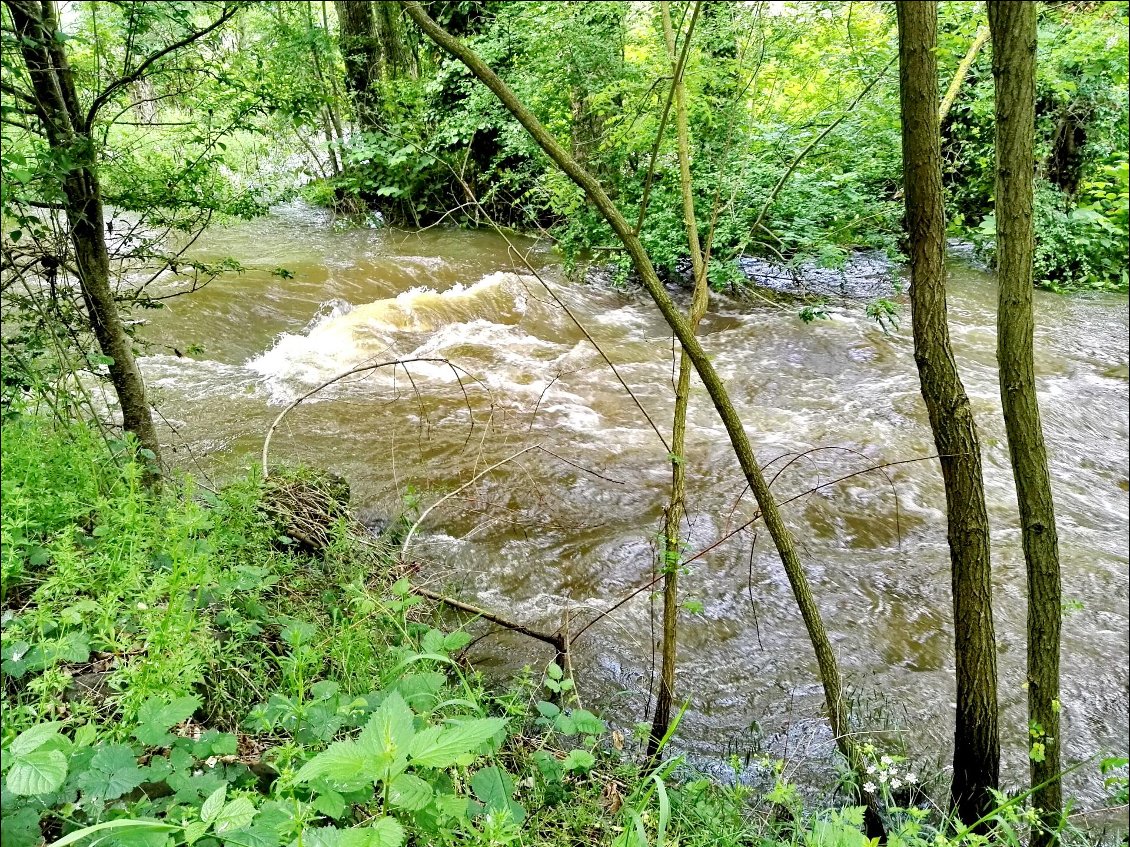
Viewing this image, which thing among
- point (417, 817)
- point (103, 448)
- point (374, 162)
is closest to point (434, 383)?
point (103, 448)

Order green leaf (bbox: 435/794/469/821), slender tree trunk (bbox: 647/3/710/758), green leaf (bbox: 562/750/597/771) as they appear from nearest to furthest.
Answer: green leaf (bbox: 435/794/469/821)
green leaf (bbox: 562/750/597/771)
slender tree trunk (bbox: 647/3/710/758)

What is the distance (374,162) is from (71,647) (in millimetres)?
10542

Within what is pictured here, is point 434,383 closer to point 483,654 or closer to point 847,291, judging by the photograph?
point 483,654

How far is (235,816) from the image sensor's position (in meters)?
1.25

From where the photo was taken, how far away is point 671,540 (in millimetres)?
2357

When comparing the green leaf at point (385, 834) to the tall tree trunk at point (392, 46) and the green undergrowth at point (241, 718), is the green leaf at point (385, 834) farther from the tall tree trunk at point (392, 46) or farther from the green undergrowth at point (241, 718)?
the tall tree trunk at point (392, 46)

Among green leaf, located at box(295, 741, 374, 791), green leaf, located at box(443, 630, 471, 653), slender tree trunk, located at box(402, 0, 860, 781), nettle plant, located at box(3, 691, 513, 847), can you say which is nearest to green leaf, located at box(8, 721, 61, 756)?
nettle plant, located at box(3, 691, 513, 847)

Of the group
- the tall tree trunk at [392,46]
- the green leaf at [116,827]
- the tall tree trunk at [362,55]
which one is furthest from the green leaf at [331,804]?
the tall tree trunk at [392,46]

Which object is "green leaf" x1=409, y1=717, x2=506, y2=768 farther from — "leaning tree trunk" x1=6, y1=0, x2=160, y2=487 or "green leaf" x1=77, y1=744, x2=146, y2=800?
"leaning tree trunk" x1=6, y1=0, x2=160, y2=487

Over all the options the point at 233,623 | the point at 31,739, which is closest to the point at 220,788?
the point at 31,739

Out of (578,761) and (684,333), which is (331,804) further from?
(684,333)

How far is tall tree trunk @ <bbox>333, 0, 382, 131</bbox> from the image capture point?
10734 millimetres

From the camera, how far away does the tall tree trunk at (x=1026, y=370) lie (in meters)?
1.67

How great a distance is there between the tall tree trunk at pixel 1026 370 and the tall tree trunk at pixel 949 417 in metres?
0.12
